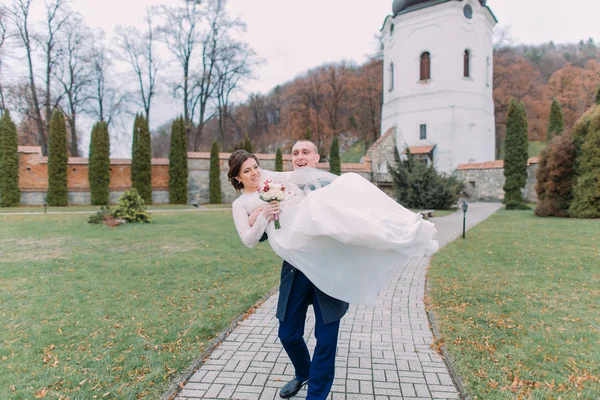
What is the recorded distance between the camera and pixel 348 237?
2203 mm

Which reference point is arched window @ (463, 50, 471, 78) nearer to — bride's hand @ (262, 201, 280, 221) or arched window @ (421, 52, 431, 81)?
arched window @ (421, 52, 431, 81)

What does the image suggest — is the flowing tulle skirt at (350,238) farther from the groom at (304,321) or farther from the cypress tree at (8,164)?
the cypress tree at (8,164)

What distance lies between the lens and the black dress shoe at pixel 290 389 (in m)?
2.81

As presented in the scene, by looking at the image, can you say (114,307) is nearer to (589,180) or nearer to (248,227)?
(248,227)

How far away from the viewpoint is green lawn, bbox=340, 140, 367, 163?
162ft

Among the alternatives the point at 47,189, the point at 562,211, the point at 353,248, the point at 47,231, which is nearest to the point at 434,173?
the point at 562,211

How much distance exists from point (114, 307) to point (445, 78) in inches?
1139

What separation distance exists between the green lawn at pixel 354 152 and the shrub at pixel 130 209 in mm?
37185

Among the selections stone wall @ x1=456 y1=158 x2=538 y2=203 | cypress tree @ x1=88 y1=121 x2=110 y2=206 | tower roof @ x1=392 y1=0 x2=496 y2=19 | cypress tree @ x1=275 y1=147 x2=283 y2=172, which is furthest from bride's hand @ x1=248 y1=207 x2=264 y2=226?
tower roof @ x1=392 y1=0 x2=496 y2=19

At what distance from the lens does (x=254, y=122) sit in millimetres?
50219

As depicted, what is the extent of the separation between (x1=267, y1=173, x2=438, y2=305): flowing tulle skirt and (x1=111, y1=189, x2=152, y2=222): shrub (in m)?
12.6

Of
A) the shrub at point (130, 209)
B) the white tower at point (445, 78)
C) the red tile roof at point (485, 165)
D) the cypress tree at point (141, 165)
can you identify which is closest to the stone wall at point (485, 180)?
the red tile roof at point (485, 165)

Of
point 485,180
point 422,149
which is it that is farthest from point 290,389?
point 422,149

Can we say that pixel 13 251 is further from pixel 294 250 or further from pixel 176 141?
pixel 176 141
